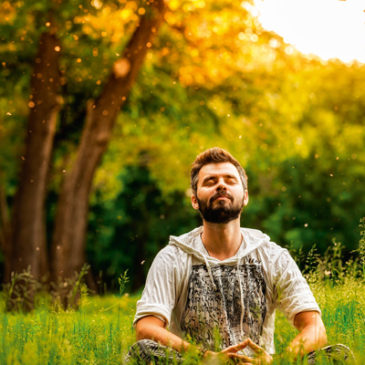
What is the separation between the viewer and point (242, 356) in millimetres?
3064

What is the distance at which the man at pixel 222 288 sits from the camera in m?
3.39

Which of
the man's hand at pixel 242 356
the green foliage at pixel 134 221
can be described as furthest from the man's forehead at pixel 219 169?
the green foliage at pixel 134 221

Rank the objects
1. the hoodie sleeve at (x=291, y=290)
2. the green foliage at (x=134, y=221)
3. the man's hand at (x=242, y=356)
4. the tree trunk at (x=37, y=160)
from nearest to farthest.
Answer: the man's hand at (x=242, y=356)
the hoodie sleeve at (x=291, y=290)
the tree trunk at (x=37, y=160)
the green foliage at (x=134, y=221)

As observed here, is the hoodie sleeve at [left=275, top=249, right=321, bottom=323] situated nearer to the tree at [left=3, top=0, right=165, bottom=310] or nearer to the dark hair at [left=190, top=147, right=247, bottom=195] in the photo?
the dark hair at [left=190, top=147, right=247, bottom=195]

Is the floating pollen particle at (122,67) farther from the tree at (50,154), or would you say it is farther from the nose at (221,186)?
the nose at (221,186)

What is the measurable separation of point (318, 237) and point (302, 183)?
6.71ft

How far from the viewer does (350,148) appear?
2023 centimetres

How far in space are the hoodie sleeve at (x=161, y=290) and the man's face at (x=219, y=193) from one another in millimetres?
368

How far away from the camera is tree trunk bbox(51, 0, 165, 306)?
923 cm

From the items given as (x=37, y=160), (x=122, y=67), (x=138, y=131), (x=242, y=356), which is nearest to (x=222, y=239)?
(x=242, y=356)

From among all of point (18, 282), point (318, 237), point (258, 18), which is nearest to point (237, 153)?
point (258, 18)

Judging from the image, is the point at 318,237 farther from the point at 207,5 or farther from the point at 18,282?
the point at 18,282

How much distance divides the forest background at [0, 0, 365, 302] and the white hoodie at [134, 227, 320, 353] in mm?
1288

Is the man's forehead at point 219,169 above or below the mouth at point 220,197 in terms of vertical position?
above
